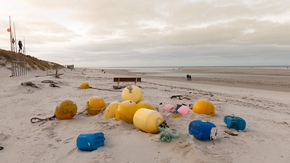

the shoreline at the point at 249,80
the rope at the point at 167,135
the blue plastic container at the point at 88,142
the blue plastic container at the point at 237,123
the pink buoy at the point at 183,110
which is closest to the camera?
the blue plastic container at the point at 88,142

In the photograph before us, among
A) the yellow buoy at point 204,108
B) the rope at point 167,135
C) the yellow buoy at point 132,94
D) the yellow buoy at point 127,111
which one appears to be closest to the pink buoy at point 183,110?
the yellow buoy at point 204,108

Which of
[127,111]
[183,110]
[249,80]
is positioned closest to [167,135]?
[127,111]

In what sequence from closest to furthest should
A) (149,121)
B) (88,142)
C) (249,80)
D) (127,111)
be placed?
1. (88,142)
2. (149,121)
3. (127,111)
4. (249,80)

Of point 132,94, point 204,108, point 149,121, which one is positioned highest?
point 132,94

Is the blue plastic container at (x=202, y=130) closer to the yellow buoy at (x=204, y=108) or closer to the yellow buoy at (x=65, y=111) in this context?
the yellow buoy at (x=204, y=108)

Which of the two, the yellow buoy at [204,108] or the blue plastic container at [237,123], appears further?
the yellow buoy at [204,108]

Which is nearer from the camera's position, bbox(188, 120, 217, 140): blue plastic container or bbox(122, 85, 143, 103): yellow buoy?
bbox(188, 120, 217, 140): blue plastic container

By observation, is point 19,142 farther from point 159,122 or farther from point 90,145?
point 159,122

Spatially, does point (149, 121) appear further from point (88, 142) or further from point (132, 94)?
point (132, 94)

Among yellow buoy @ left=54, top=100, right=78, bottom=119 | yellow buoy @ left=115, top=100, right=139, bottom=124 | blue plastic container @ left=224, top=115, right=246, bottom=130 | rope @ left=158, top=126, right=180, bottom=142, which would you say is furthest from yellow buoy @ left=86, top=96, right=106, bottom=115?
blue plastic container @ left=224, top=115, right=246, bottom=130

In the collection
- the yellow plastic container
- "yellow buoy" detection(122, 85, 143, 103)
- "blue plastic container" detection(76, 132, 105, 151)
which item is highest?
"yellow buoy" detection(122, 85, 143, 103)

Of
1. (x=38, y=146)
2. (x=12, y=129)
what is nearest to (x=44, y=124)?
(x=12, y=129)

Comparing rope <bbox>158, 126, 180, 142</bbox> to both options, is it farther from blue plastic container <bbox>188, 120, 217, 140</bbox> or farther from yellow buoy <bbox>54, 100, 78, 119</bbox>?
yellow buoy <bbox>54, 100, 78, 119</bbox>

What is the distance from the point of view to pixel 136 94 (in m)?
6.32
